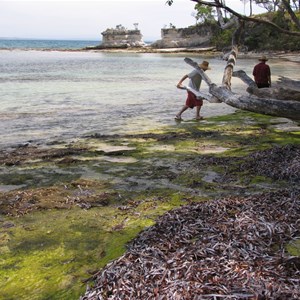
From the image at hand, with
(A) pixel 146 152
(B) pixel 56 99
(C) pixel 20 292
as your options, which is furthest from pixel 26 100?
(C) pixel 20 292

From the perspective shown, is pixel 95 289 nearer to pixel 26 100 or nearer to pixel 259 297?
pixel 259 297

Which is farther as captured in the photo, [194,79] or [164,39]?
[164,39]

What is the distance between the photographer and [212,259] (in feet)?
10.7

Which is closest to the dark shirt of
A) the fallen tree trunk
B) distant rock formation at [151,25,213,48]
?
the fallen tree trunk

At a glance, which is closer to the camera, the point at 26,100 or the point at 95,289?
the point at 95,289

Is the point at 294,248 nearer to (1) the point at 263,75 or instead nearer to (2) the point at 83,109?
(1) the point at 263,75

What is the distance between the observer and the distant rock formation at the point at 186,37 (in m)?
101

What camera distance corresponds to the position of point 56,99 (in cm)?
2075

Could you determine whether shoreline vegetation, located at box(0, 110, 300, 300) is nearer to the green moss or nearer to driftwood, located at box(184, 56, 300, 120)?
the green moss

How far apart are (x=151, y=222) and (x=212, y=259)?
1764mm

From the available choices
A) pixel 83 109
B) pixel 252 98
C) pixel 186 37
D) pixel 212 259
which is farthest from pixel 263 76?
A: pixel 186 37

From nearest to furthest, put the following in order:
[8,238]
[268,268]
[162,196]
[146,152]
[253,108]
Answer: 1. [268,268]
2. [8,238]
3. [162,196]
4. [253,108]
5. [146,152]

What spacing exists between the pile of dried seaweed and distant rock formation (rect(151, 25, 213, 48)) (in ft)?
321

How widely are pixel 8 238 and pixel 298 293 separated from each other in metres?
3.37
